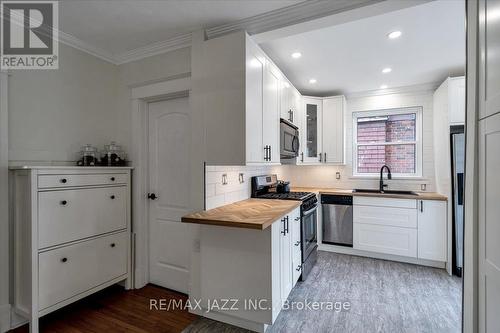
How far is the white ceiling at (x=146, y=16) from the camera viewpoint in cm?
183

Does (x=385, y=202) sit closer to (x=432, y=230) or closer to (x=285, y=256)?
(x=432, y=230)

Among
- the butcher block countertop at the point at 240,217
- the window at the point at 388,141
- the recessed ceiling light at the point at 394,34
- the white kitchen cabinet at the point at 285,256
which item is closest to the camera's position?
the butcher block countertop at the point at 240,217

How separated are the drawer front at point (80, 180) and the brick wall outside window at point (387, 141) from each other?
365 cm

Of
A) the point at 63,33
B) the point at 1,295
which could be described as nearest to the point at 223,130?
the point at 63,33

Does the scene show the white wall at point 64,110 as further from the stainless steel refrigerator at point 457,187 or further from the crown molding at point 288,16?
the stainless steel refrigerator at point 457,187

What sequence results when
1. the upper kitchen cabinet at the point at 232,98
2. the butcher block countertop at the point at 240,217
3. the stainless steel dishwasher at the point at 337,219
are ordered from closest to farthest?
the butcher block countertop at the point at 240,217
the upper kitchen cabinet at the point at 232,98
the stainless steel dishwasher at the point at 337,219

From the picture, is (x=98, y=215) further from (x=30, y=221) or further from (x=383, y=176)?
(x=383, y=176)

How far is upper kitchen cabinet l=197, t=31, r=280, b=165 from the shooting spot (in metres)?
1.99

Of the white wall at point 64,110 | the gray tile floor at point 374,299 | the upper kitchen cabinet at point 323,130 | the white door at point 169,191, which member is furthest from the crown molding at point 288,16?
the gray tile floor at point 374,299

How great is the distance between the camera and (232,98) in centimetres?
202

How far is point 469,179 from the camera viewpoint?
1.37 m

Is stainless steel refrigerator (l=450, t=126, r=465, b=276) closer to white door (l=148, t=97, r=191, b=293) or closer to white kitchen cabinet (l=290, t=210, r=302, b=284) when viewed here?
white kitchen cabinet (l=290, t=210, r=302, b=284)

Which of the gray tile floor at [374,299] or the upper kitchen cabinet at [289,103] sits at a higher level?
the upper kitchen cabinet at [289,103]

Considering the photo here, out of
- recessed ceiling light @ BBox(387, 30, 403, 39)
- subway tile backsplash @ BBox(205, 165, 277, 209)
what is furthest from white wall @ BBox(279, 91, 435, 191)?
recessed ceiling light @ BBox(387, 30, 403, 39)
